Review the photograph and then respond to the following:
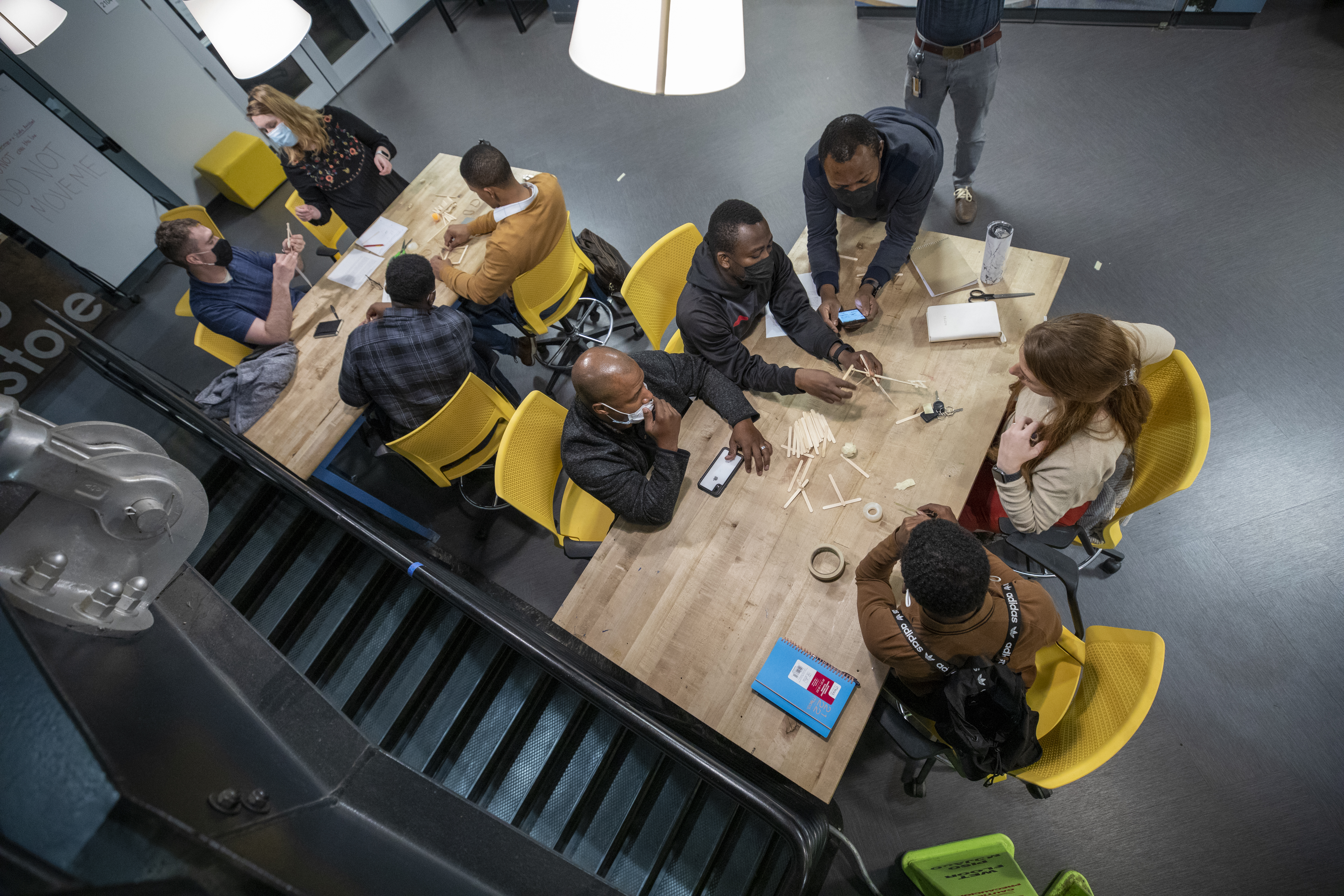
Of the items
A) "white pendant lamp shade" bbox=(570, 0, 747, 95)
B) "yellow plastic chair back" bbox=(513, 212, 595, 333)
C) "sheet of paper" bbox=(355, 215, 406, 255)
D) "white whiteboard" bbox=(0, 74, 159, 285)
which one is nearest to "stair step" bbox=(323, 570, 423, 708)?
"yellow plastic chair back" bbox=(513, 212, 595, 333)

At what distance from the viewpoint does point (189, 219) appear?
3529mm

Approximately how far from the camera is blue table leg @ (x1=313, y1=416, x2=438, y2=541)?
10.6ft

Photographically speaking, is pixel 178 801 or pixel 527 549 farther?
pixel 527 549

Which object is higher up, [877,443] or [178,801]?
[178,801]

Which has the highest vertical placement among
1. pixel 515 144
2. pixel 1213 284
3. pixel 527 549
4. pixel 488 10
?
pixel 488 10

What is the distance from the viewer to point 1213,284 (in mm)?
3730

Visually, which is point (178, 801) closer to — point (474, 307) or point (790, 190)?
point (474, 307)

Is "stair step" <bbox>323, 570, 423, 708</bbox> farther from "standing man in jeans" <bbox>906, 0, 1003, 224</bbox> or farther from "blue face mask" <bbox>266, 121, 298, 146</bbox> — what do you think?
"standing man in jeans" <bbox>906, 0, 1003, 224</bbox>

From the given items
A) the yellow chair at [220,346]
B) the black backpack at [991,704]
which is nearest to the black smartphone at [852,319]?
the black backpack at [991,704]

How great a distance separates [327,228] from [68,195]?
271 centimetres

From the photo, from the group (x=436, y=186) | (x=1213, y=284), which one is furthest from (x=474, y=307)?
(x=1213, y=284)

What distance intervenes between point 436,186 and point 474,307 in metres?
0.93

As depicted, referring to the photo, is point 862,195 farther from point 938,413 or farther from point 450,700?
point 450,700

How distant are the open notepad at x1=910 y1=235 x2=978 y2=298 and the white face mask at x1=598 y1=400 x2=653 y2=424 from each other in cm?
138
